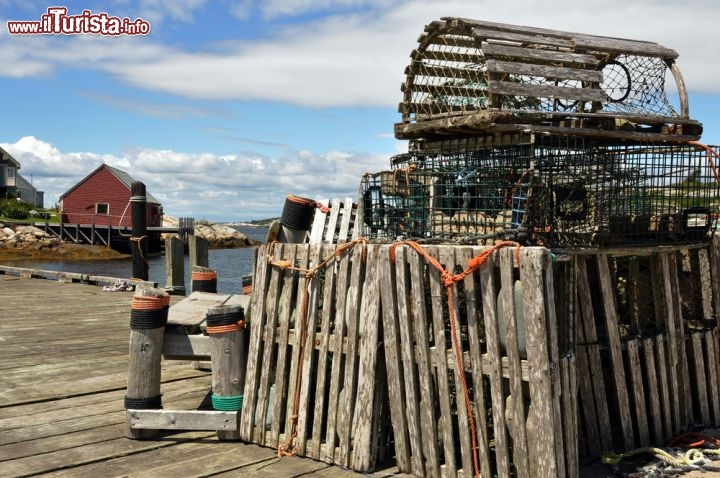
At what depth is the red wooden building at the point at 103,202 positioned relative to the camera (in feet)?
226

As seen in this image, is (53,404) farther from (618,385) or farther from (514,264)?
(618,385)

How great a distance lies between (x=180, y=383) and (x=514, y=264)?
490cm

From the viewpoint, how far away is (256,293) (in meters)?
6.58

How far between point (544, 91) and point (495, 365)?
2554mm

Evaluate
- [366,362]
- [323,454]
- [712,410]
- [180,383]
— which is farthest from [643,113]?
[180,383]

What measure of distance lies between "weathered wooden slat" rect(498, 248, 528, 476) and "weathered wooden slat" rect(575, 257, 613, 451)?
63.5 inches

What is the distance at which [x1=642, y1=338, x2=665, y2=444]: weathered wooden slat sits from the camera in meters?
7.01

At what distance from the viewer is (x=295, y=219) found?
22.5 ft

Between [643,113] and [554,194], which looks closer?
[554,194]

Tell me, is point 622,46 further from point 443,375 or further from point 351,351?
point 351,351

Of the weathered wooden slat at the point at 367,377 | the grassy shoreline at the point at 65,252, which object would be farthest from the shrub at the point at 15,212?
the weathered wooden slat at the point at 367,377

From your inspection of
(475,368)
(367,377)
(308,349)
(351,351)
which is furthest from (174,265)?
(475,368)

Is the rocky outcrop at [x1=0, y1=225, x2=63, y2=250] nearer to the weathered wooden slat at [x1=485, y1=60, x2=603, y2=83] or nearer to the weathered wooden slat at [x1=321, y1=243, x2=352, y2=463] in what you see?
the weathered wooden slat at [x1=321, y1=243, x2=352, y2=463]

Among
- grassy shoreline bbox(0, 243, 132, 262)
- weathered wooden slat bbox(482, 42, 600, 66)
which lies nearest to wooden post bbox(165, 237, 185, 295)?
weathered wooden slat bbox(482, 42, 600, 66)
